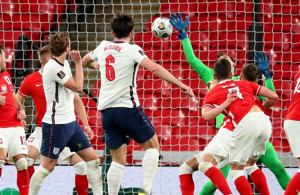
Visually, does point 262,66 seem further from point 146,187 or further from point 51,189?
point 51,189

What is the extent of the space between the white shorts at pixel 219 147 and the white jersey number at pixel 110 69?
3.87 feet

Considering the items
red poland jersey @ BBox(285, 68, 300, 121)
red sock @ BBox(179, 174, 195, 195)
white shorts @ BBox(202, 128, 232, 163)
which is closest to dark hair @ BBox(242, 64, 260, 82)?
red poland jersey @ BBox(285, 68, 300, 121)

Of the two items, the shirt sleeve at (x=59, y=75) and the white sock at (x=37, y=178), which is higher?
the shirt sleeve at (x=59, y=75)

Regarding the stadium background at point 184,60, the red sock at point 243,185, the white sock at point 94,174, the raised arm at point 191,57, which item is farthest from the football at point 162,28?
the stadium background at point 184,60

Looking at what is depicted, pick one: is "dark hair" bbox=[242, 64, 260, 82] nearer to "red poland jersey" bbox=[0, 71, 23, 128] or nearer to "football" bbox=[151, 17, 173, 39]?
Result: "football" bbox=[151, 17, 173, 39]

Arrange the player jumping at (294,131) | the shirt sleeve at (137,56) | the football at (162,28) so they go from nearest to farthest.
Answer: the shirt sleeve at (137,56)
the player jumping at (294,131)
the football at (162,28)

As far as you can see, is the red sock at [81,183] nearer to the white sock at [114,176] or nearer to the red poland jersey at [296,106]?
the white sock at [114,176]

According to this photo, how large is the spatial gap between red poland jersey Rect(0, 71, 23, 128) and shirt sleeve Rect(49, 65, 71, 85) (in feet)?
2.44

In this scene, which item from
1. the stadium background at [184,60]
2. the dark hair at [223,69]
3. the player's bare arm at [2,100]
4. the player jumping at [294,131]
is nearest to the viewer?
the player jumping at [294,131]

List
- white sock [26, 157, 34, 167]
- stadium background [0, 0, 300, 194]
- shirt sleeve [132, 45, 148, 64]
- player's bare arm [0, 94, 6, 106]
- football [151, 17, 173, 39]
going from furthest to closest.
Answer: stadium background [0, 0, 300, 194]
white sock [26, 157, 34, 167]
football [151, 17, 173, 39]
player's bare arm [0, 94, 6, 106]
shirt sleeve [132, 45, 148, 64]

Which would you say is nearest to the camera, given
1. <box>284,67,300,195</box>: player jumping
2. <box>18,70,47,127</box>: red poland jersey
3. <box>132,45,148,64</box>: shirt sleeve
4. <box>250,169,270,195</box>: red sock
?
<box>132,45,148,64</box>: shirt sleeve

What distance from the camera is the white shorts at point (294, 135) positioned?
487 cm

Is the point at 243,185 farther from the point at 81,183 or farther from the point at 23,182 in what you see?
the point at 23,182

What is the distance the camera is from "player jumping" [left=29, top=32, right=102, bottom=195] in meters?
5.13
